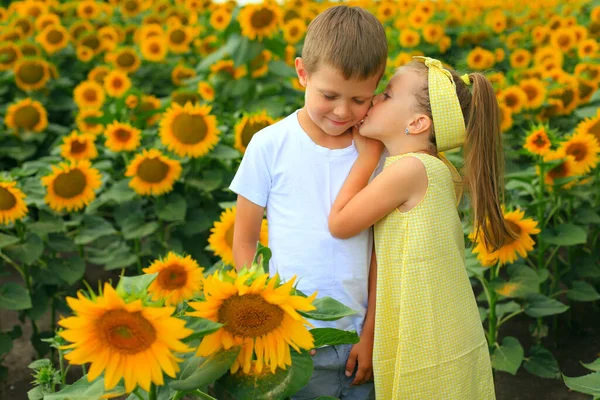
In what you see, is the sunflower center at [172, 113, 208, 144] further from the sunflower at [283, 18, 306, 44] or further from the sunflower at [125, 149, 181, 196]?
the sunflower at [283, 18, 306, 44]

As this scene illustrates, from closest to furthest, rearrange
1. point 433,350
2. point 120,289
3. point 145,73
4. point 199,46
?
point 120,289 < point 433,350 < point 145,73 < point 199,46

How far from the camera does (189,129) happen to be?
2.66 metres

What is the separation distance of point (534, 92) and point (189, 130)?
162cm

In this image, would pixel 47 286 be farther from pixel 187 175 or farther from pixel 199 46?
pixel 199 46

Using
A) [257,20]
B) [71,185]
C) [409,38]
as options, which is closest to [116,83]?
[257,20]

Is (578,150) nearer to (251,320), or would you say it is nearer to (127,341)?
(251,320)

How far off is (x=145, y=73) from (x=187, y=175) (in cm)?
180

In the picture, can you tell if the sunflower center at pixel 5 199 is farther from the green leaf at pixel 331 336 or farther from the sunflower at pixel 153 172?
the green leaf at pixel 331 336

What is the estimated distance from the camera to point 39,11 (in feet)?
17.0

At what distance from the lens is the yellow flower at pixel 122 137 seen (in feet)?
9.16

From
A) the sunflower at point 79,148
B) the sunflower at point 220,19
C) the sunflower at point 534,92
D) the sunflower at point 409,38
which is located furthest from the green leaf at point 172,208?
the sunflower at point 409,38

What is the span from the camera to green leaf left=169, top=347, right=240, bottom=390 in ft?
3.89

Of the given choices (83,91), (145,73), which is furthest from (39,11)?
(83,91)

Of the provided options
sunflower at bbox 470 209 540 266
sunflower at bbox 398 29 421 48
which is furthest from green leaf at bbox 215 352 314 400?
sunflower at bbox 398 29 421 48
